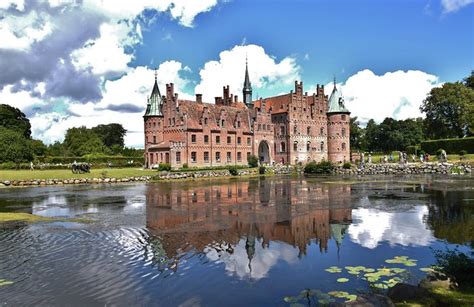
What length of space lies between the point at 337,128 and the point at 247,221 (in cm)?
6063

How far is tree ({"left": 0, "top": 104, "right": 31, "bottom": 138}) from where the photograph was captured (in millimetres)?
83188

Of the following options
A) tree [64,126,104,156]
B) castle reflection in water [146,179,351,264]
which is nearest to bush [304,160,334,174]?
castle reflection in water [146,179,351,264]

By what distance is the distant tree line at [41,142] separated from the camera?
6431 centimetres

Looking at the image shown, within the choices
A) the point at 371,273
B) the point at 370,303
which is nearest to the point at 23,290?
the point at 370,303

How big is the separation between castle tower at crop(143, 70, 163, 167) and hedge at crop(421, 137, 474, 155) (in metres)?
49.3

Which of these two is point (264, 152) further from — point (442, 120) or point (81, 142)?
point (81, 142)

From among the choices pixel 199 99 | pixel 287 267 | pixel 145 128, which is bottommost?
pixel 287 267

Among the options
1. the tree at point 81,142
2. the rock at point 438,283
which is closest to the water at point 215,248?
the rock at point 438,283

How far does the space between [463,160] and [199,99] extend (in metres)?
40.8

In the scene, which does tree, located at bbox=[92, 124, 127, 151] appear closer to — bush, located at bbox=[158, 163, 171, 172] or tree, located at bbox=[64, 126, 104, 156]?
tree, located at bbox=[64, 126, 104, 156]

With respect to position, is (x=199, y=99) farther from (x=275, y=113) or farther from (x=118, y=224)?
(x=118, y=224)

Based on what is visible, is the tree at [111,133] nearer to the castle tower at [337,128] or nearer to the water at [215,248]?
the castle tower at [337,128]

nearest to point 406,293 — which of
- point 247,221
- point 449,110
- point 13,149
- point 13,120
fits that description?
point 247,221

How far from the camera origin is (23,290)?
9.20m
